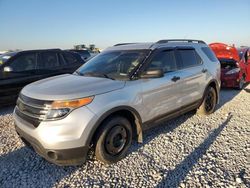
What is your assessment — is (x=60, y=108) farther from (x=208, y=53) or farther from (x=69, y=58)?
(x=69, y=58)

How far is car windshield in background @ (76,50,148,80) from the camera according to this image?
3.79m

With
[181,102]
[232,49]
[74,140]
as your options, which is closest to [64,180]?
[74,140]

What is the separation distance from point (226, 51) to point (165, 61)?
247 inches

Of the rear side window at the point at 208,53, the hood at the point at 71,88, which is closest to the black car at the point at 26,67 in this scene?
the hood at the point at 71,88

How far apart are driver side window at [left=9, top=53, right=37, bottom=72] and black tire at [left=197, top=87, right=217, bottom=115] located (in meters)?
4.69

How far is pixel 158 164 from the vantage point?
11.3 ft

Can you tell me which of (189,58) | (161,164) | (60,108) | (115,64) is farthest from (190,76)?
(60,108)

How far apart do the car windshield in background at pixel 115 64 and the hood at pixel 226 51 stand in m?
6.43

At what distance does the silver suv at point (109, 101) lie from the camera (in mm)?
2918

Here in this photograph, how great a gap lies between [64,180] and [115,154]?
0.82m

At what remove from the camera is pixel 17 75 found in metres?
6.21

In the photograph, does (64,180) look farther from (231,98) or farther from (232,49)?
(232,49)

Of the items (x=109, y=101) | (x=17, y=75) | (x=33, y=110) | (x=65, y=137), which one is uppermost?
(x=109, y=101)

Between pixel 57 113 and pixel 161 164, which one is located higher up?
pixel 57 113
